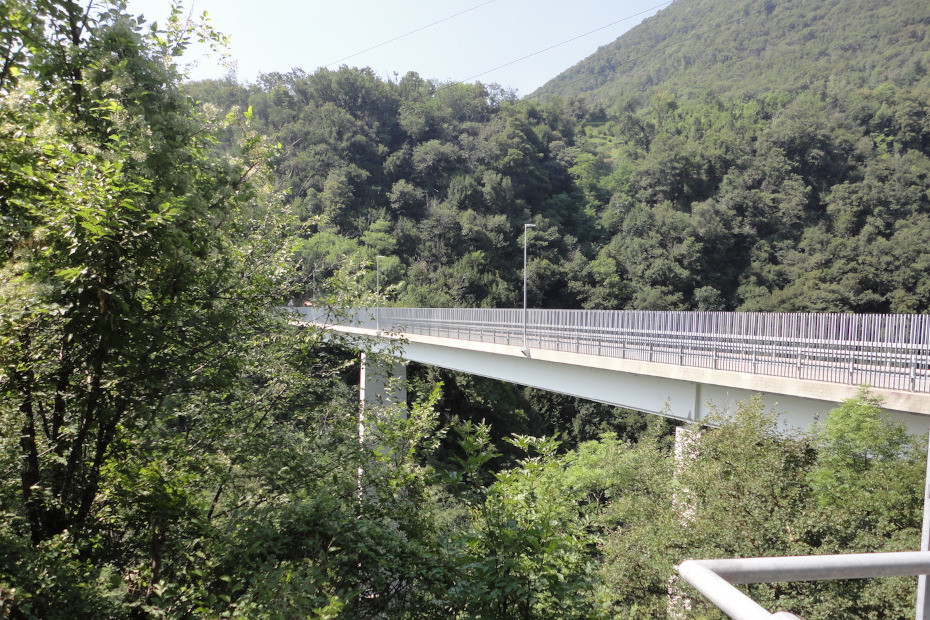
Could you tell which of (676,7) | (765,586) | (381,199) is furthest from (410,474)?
(676,7)

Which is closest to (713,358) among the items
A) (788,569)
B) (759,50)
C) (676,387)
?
(676,387)

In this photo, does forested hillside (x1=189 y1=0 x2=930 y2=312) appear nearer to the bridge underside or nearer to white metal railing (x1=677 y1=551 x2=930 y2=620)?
the bridge underside

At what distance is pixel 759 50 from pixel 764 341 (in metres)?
120

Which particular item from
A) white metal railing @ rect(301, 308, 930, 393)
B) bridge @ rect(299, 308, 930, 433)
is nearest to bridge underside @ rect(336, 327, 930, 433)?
bridge @ rect(299, 308, 930, 433)

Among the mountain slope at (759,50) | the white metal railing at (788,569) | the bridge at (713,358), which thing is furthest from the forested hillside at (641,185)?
the white metal railing at (788,569)

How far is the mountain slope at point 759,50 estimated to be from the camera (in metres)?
75.2

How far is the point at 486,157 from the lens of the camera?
6356cm

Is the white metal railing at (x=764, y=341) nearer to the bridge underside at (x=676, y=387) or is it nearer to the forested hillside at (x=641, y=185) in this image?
the bridge underside at (x=676, y=387)

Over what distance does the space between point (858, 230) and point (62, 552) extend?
5229 cm

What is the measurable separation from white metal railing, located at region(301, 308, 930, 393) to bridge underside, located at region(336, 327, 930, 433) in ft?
1.07

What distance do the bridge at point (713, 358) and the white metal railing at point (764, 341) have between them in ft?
0.07

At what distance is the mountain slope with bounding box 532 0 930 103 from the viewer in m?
75.2

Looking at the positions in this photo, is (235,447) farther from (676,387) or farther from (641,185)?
(641,185)

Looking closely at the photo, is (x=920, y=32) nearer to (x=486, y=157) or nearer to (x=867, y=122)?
(x=867, y=122)
